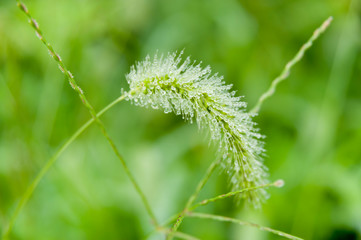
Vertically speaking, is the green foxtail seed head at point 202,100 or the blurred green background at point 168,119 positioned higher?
the blurred green background at point 168,119

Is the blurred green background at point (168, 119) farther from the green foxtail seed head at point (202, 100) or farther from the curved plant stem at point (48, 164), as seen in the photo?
the green foxtail seed head at point (202, 100)

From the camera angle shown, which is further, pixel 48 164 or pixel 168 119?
pixel 168 119

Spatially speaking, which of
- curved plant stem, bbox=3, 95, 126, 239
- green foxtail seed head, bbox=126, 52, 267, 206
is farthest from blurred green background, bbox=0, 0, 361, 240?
green foxtail seed head, bbox=126, 52, 267, 206

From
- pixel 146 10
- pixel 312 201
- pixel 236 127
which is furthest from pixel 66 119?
pixel 236 127

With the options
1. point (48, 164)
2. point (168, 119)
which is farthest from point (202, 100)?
point (168, 119)

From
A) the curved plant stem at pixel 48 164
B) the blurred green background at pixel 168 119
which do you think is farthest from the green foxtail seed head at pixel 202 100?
the blurred green background at pixel 168 119

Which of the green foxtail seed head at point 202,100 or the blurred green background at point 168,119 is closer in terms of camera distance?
the green foxtail seed head at point 202,100

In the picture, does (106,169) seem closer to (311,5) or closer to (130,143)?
(130,143)

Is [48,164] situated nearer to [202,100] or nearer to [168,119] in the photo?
[202,100]
